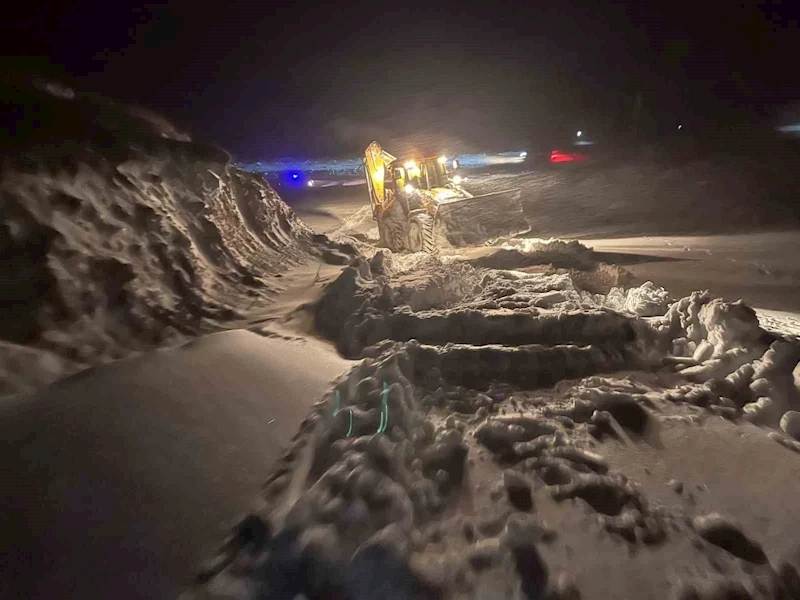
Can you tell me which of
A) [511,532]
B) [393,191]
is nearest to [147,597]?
[511,532]

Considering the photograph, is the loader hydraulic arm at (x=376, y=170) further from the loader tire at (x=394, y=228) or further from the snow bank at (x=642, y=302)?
the snow bank at (x=642, y=302)

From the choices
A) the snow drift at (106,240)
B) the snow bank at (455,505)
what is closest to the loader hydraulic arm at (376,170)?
the snow drift at (106,240)

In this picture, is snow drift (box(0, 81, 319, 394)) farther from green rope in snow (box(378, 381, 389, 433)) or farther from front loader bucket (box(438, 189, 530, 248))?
front loader bucket (box(438, 189, 530, 248))

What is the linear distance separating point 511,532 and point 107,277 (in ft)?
9.77

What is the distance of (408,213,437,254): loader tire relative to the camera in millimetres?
8844

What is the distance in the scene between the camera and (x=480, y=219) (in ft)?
34.6

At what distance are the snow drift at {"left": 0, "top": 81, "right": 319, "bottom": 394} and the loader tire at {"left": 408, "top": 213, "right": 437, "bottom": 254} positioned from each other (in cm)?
369

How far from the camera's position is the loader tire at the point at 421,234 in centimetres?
884

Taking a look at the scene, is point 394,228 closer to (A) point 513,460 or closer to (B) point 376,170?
(B) point 376,170

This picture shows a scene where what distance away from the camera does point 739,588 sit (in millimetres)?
1480

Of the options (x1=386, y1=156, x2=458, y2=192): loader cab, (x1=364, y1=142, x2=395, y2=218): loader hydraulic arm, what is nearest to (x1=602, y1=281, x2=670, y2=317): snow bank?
(x1=386, y1=156, x2=458, y2=192): loader cab

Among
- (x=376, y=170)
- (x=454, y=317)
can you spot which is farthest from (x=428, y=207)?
(x=454, y=317)

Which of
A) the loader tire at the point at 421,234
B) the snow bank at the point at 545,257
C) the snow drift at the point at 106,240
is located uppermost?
the snow drift at the point at 106,240

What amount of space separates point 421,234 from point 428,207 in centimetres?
80
